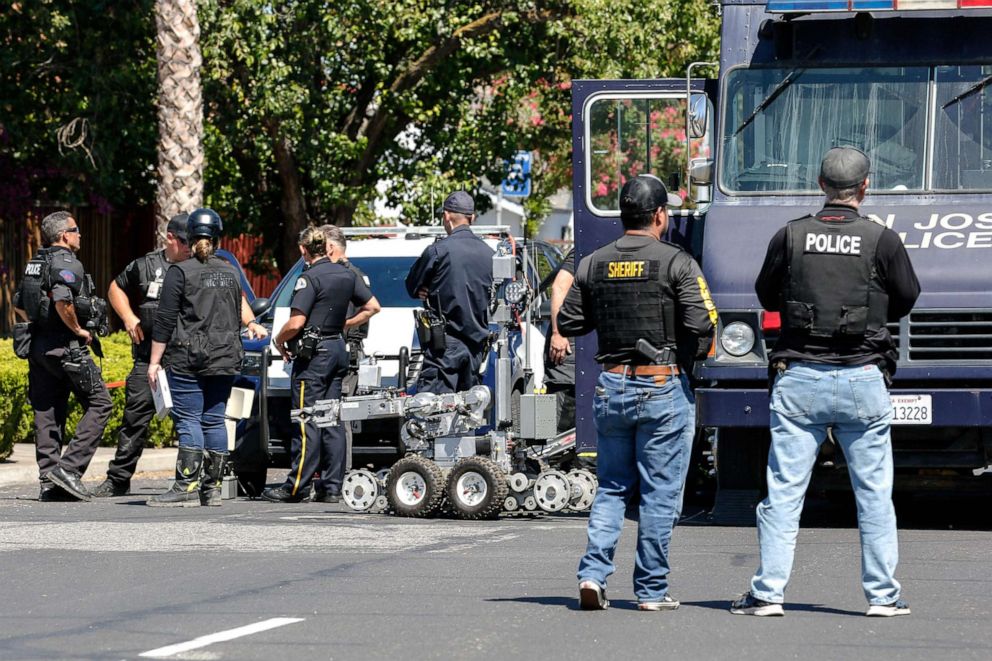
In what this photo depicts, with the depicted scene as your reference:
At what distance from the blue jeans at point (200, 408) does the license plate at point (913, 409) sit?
4523 millimetres

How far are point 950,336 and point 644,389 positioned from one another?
3.07 m

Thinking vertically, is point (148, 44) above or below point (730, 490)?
above

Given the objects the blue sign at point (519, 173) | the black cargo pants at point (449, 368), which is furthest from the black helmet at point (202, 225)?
the blue sign at point (519, 173)

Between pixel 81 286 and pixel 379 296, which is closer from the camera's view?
pixel 81 286

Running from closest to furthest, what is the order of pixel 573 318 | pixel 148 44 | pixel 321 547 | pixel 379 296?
1. pixel 573 318
2. pixel 321 547
3. pixel 379 296
4. pixel 148 44

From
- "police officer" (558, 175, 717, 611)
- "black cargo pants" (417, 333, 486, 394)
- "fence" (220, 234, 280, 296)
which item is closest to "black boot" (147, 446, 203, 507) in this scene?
"black cargo pants" (417, 333, 486, 394)

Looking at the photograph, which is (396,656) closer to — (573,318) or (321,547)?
(573,318)

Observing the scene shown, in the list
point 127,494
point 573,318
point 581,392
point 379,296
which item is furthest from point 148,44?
point 573,318

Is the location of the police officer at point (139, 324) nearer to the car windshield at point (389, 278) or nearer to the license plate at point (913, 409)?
the car windshield at point (389, 278)

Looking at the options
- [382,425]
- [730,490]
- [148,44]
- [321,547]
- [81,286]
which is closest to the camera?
[321,547]

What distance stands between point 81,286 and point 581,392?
3497mm

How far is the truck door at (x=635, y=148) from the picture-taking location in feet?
34.8

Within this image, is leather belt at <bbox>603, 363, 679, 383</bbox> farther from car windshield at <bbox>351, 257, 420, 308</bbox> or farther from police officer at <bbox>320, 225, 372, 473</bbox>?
car windshield at <bbox>351, 257, 420, 308</bbox>

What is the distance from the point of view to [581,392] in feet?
36.7
